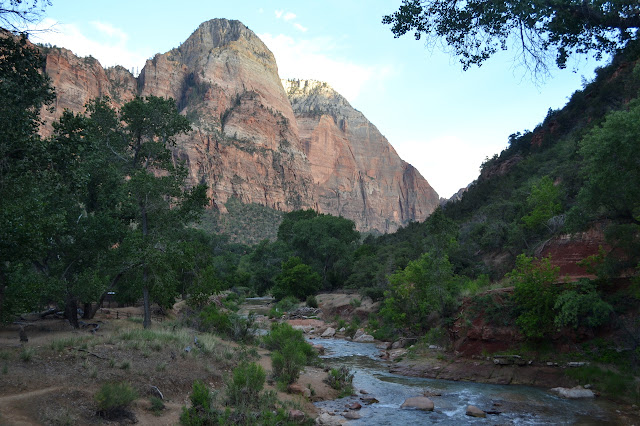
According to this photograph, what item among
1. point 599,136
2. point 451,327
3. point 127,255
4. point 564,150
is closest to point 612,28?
point 599,136

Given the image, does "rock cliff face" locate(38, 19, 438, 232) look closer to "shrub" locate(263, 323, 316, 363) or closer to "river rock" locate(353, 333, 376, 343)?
"river rock" locate(353, 333, 376, 343)

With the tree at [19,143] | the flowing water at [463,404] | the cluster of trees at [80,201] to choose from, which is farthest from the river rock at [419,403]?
the tree at [19,143]

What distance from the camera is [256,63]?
192625mm

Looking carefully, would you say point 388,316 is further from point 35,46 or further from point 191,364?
point 35,46

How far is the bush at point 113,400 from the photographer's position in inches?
323

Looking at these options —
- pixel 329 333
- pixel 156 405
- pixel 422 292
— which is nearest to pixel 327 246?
pixel 329 333

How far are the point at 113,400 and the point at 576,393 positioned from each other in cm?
1364

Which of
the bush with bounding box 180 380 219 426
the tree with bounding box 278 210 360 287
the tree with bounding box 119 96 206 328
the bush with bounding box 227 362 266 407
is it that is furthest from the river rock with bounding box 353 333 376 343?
the tree with bounding box 278 210 360 287

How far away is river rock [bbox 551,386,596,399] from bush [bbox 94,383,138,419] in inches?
513

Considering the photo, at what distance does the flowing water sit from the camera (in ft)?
38.0

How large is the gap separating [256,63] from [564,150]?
173 m

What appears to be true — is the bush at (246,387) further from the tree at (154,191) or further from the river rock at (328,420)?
the tree at (154,191)

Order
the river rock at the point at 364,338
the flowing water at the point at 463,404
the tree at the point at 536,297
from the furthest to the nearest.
Answer: 1. the river rock at the point at 364,338
2. the tree at the point at 536,297
3. the flowing water at the point at 463,404

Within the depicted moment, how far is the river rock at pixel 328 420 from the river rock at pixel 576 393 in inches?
304
